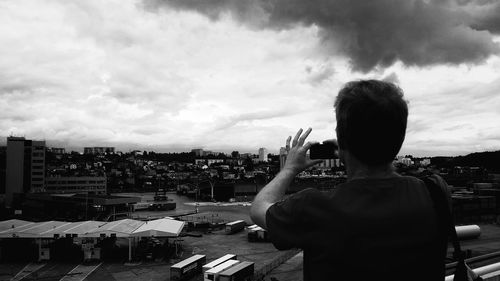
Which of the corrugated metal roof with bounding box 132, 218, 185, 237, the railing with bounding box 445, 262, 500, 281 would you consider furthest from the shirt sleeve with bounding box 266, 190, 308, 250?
the corrugated metal roof with bounding box 132, 218, 185, 237

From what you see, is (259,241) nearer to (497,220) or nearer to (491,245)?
(491,245)

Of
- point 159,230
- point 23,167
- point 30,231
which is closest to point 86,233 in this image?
point 30,231

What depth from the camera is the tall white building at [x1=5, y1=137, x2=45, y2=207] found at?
74125 millimetres

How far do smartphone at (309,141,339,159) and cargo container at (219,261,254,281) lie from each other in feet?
63.5

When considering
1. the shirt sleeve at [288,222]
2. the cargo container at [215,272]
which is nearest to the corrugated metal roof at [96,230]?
the cargo container at [215,272]

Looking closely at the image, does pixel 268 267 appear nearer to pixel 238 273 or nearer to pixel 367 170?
pixel 238 273

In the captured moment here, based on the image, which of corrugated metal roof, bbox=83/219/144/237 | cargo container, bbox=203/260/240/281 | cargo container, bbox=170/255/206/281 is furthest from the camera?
corrugated metal roof, bbox=83/219/144/237

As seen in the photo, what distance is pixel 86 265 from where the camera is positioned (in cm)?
2683

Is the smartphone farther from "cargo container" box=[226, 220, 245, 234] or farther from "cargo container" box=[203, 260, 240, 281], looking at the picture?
"cargo container" box=[226, 220, 245, 234]

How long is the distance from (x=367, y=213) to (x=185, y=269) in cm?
2274

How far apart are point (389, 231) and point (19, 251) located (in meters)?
35.8

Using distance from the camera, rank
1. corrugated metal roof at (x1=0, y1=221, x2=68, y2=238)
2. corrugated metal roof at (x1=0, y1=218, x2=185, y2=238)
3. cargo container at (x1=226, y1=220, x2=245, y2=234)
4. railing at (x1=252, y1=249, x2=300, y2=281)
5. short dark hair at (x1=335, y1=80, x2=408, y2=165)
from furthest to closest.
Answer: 1. cargo container at (x1=226, y1=220, x2=245, y2=234)
2. corrugated metal roof at (x1=0, y1=218, x2=185, y2=238)
3. corrugated metal roof at (x1=0, y1=221, x2=68, y2=238)
4. railing at (x1=252, y1=249, x2=300, y2=281)
5. short dark hair at (x1=335, y1=80, x2=408, y2=165)

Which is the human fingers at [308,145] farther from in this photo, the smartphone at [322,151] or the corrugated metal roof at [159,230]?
the corrugated metal roof at [159,230]

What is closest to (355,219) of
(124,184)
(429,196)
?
(429,196)
